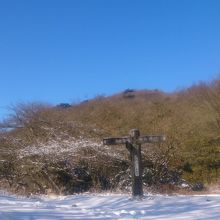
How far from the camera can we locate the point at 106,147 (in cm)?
1666

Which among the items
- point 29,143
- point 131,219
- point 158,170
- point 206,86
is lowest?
point 131,219

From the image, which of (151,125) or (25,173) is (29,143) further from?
(151,125)

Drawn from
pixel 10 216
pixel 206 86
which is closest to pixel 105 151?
pixel 206 86

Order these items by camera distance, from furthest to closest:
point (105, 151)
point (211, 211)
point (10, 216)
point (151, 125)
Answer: point (151, 125) → point (105, 151) → point (211, 211) → point (10, 216)

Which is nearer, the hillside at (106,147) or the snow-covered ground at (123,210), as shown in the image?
the snow-covered ground at (123,210)

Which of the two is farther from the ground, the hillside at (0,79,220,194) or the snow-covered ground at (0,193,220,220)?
the hillside at (0,79,220,194)

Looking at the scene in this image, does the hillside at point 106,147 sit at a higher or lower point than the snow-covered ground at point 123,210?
higher

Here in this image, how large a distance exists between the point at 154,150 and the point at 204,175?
1889mm

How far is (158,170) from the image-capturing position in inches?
660

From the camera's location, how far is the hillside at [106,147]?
1656cm

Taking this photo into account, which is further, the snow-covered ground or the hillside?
the hillside

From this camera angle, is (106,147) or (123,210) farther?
(106,147)

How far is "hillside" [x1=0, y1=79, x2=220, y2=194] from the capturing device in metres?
16.6

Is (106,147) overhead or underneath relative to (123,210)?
overhead
